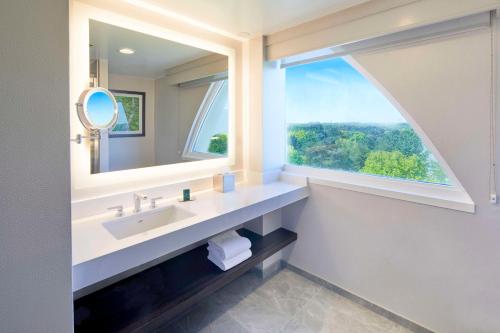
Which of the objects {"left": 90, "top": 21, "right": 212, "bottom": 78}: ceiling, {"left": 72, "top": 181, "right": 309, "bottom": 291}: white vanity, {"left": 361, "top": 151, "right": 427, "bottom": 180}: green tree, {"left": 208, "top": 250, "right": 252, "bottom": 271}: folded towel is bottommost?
{"left": 208, "top": 250, "right": 252, "bottom": 271}: folded towel

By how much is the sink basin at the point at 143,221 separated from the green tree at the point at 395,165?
4.86 ft

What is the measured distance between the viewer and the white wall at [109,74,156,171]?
1830 millimetres

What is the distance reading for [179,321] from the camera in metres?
2.03

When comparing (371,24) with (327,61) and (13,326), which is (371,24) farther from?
(13,326)

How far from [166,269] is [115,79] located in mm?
1351

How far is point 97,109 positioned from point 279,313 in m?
1.95

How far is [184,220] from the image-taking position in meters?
1.67

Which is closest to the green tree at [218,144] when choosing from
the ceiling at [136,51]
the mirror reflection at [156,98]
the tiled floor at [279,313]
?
the mirror reflection at [156,98]

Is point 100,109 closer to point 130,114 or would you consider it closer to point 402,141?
point 130,114

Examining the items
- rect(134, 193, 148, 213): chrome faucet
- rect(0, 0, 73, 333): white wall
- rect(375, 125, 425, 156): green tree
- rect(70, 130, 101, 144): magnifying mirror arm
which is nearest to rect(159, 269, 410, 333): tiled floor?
rect(134, 193, 148, 213): chrome faucet

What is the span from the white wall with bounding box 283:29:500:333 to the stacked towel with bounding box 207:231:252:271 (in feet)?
2.85

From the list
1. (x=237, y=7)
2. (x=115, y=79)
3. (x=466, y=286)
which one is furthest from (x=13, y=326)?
(x=466, y=286)

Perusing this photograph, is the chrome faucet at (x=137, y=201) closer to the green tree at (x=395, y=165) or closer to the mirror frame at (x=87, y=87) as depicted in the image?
the mirror frame at (x=87, y=87)

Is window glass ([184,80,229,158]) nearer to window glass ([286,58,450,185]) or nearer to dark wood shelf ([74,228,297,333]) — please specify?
window glass ([286,58,450,185])
